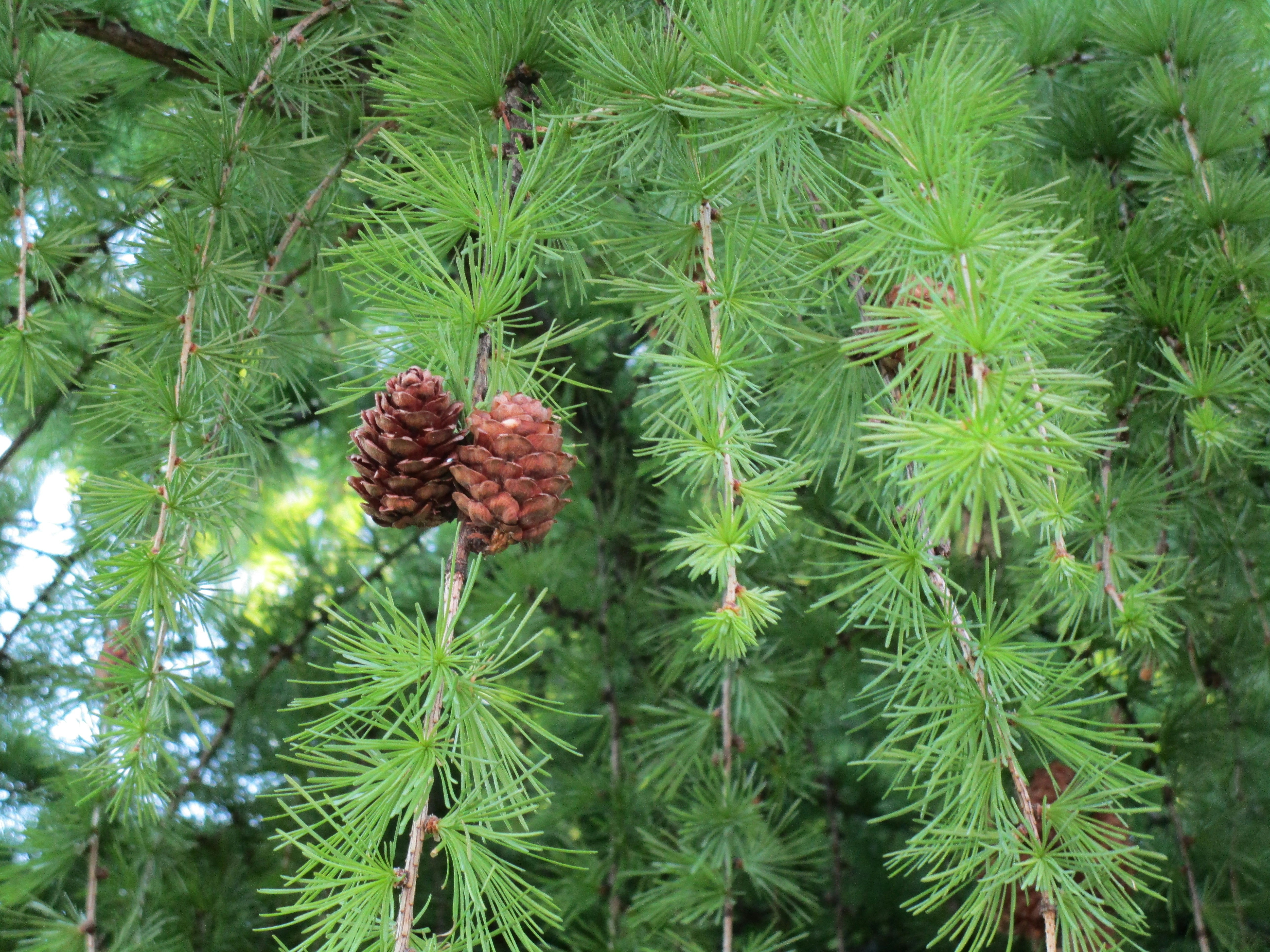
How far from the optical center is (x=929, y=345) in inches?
15.6

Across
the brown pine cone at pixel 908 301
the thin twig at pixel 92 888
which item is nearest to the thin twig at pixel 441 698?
the brown pine cone at pixel 908 301

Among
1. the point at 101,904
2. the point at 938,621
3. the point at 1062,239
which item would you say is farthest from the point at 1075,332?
the point at 101,904

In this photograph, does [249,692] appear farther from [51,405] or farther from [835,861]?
[835,861]

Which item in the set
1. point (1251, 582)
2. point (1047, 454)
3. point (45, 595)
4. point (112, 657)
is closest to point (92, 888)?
point (112, 657)

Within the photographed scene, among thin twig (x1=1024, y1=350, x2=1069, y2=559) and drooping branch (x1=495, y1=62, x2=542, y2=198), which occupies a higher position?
drooping branch (x1=495, y1=62, x2=542, y2=198)

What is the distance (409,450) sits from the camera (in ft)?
1.64

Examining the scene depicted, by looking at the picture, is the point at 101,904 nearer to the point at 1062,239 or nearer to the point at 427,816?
the point at 427,816

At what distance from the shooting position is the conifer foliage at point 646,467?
0.46 m

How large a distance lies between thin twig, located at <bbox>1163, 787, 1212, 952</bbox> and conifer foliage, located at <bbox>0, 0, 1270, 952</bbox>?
12 millimetres

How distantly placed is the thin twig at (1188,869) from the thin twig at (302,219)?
83cm

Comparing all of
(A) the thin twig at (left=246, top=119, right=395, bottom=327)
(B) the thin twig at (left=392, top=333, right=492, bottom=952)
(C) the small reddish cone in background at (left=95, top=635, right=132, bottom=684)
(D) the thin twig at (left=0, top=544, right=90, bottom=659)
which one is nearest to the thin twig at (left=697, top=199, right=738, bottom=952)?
(B) the thin twig at (left=392, top=333, right=492, bottom=952)

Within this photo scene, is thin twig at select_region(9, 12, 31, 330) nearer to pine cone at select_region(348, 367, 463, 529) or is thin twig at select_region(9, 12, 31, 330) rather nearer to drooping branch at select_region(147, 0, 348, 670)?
drooping branch at select_region(147, 0, 348, 670)

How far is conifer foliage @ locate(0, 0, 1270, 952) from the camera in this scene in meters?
0.46

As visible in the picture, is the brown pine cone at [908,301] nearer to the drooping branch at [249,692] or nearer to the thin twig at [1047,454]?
the thin twig at [1047,454]
